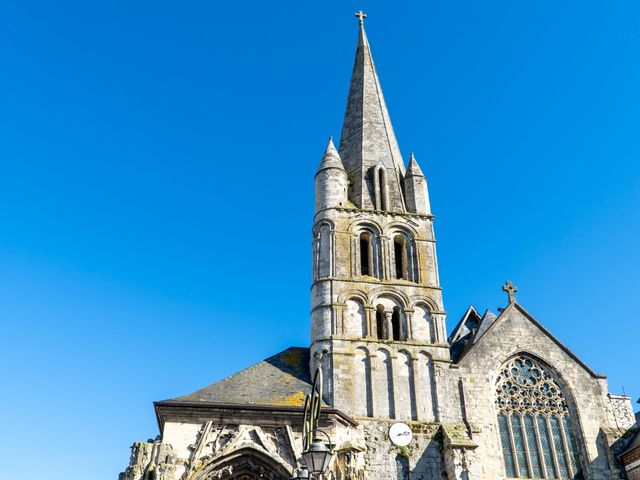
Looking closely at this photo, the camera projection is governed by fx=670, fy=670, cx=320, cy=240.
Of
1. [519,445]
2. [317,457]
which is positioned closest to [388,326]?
[519,445]

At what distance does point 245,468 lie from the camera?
62.2ft

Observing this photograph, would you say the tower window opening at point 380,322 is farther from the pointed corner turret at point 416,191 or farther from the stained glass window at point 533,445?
the stained glass window at point 533,445

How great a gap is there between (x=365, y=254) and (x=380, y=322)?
295cm

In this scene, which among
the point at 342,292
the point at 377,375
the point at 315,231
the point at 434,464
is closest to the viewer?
the point at 434,464

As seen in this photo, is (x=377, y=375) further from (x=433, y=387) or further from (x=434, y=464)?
(x=434, y=464)

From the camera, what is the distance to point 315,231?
2494cm

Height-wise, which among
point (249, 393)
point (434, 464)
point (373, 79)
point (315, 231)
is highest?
point (373, 79)

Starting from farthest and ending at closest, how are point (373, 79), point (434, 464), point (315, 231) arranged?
point (373, 79)
point (315, 231)
point (434, 464)

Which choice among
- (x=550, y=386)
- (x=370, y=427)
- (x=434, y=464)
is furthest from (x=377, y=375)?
(x=550, y=386)

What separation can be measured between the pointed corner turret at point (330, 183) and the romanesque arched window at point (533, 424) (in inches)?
337

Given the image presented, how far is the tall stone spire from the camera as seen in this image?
86.4 feet

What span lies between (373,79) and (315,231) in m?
10.4

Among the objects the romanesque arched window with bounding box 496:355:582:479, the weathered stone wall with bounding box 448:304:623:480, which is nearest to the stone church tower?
the weathered stone wall with bounding box 448:304:623:480

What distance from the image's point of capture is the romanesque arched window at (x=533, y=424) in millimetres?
20984
